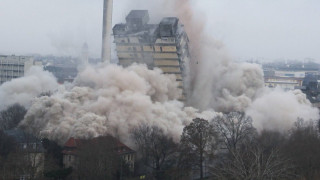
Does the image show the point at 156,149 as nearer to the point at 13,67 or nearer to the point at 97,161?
the point at 97,161

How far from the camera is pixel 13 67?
252 feet

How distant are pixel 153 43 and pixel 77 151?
639 inches

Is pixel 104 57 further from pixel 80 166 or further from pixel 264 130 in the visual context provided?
pixel 80 166

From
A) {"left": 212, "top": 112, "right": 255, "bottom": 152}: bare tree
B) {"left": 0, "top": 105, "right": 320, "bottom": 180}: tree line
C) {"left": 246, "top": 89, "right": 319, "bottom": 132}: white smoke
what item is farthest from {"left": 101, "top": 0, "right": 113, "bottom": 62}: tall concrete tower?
{"left": 212, "top": 112, "right": 255, "bottom": 152}: bare tree

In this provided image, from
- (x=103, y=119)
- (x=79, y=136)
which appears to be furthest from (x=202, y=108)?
(x=79, y=136)

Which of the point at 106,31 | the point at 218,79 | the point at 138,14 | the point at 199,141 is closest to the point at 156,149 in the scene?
the point at 199,141

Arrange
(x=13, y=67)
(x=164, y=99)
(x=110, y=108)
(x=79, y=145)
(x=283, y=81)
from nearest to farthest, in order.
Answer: (x=79, y=145)
(x=110, y=108)
(x=164, y=99)
(x=13, y=67)
(x=283, y=81)

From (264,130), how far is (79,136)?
14874 mm

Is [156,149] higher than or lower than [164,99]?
lower

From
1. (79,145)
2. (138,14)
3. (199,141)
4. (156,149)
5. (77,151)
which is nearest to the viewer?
(77,151)

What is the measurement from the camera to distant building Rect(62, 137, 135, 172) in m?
32.4

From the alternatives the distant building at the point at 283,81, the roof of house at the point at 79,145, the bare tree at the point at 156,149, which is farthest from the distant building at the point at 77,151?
the distant building at the point at 283,81

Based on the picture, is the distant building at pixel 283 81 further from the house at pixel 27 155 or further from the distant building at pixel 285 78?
the house at pixel 27 155

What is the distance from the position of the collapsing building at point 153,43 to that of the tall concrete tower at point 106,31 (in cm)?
524
